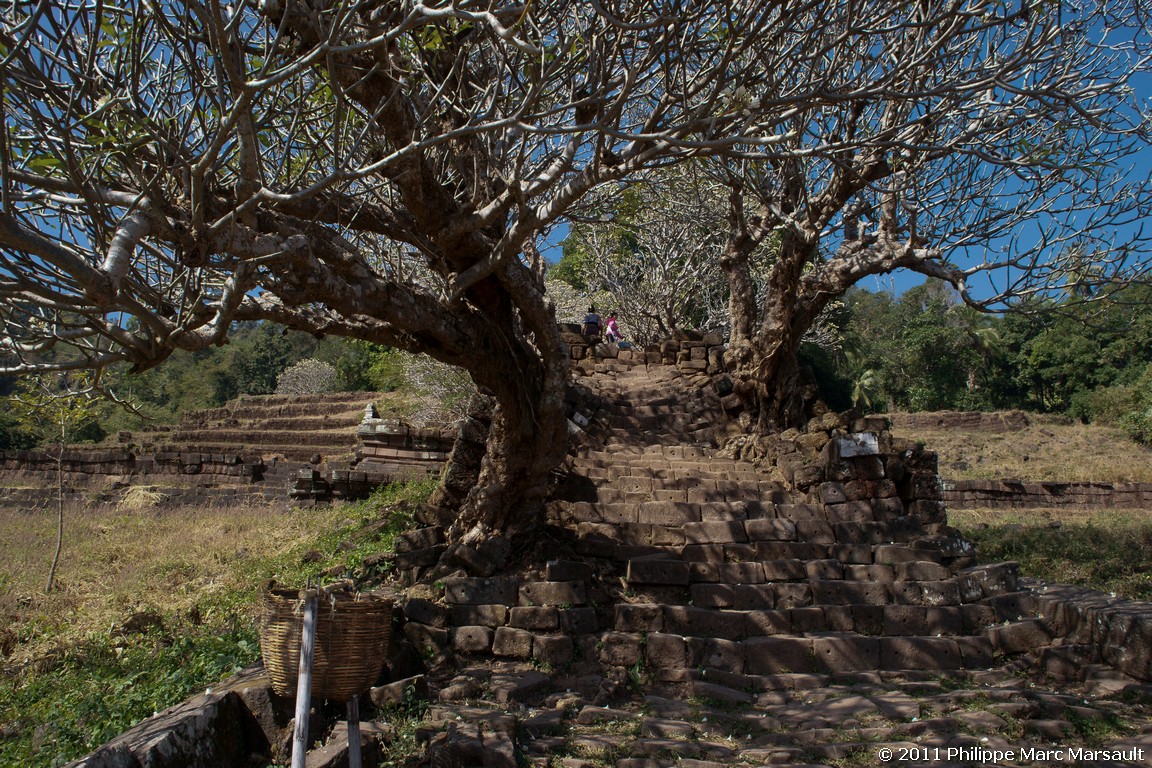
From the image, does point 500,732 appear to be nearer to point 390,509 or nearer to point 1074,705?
point 1074,705

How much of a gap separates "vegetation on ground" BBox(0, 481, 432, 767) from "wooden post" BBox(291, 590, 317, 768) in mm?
1523

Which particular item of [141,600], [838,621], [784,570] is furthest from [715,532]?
[141,600]

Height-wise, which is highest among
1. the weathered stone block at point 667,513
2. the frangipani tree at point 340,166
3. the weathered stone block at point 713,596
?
the frangipani tree at point 340,166

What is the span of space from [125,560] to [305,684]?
6821mm

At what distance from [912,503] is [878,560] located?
1.30m

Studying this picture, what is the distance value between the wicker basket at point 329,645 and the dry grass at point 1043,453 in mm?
16506

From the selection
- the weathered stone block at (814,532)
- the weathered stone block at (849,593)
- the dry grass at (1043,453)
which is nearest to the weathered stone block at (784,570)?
the weathered stone block at (849,593)

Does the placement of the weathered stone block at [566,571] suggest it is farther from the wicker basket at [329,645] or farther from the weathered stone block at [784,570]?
the wicker basket at [329,645]

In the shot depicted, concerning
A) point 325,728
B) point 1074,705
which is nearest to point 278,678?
point 325,728

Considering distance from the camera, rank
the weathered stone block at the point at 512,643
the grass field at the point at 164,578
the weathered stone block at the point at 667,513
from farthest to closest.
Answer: the weathered stone block at the point at 667,513 → the weathered stone block at the point at 512,643 → the grass field at the point at 164,578

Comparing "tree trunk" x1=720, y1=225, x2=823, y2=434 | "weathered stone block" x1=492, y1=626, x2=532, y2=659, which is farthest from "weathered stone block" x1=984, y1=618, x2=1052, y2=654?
"tree trunk" x1=720, y1=225, x2=823, y2=434

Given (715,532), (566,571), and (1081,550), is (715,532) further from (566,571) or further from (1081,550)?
(1081,550)

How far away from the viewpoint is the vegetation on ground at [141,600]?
15.0ft

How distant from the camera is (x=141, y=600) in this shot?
288 inches
